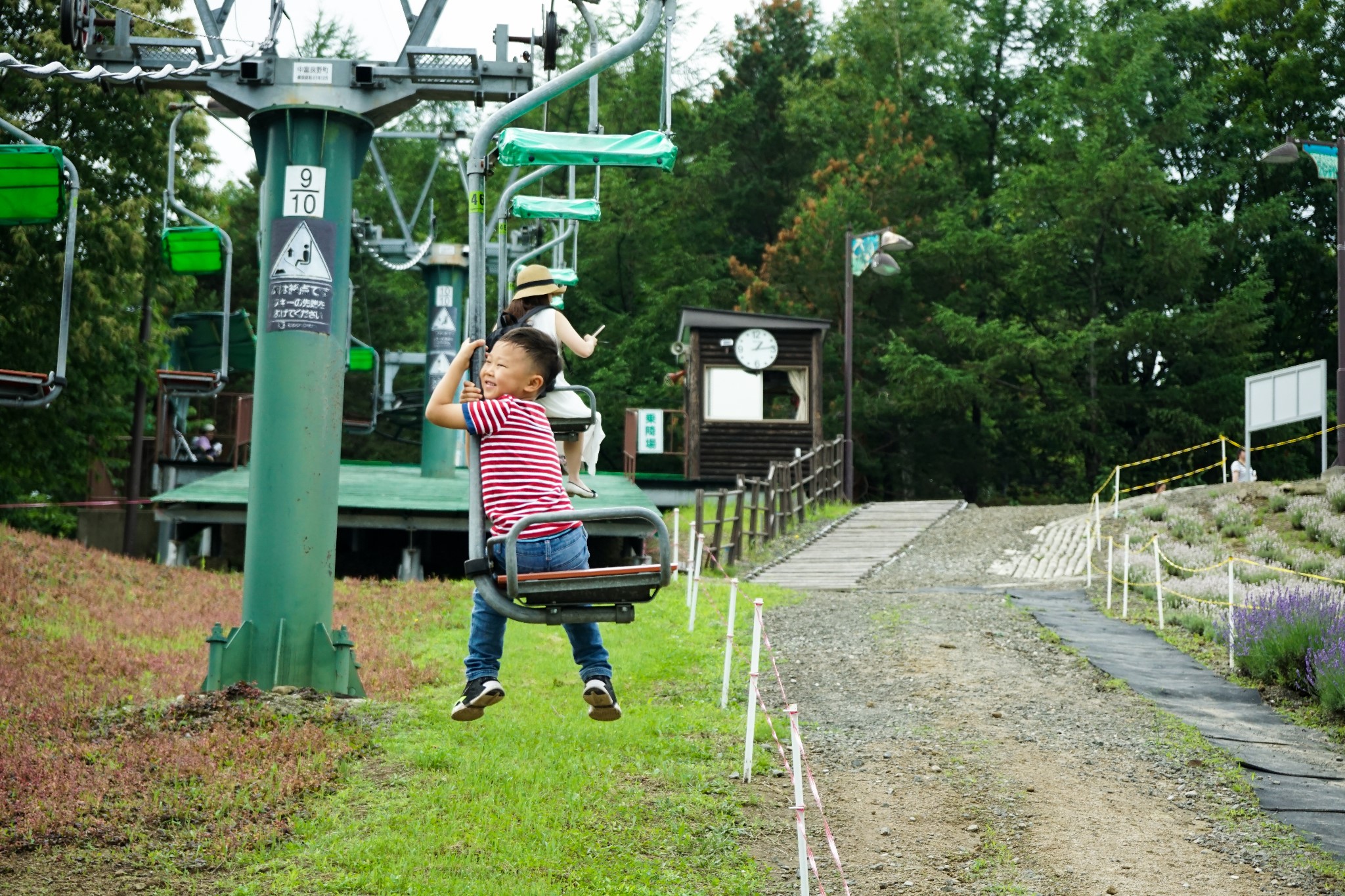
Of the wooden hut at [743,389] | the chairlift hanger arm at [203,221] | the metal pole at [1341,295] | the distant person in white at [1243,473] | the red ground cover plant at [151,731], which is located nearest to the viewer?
the red ground cover plant at [151,731]

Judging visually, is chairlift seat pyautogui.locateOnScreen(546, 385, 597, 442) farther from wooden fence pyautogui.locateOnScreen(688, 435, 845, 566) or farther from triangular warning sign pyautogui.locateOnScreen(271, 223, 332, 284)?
wooden fence pyautogui.locateOnScreen(688, 435, 845, 566)

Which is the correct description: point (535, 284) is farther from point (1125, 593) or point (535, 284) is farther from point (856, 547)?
point (856, 547)

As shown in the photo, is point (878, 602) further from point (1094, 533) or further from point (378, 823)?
point (378, 823)

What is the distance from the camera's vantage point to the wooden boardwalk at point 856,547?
20.6 m

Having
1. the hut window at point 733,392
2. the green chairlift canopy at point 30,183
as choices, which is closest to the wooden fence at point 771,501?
the hut window at point 733,392

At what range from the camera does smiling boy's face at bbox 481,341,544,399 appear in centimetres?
603

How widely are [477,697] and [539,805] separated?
7.02 feet

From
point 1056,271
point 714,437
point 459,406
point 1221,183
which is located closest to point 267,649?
point 459,406

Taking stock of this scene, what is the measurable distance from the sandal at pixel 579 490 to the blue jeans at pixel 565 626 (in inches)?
22.7

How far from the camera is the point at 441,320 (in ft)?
86.6

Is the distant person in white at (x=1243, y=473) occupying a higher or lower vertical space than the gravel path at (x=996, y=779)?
higher

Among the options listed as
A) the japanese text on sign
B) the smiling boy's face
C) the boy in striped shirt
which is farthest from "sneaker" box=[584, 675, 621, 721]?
the japanese text on sign

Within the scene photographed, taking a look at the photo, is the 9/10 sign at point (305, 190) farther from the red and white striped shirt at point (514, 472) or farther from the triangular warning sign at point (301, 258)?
the red and white striped shirt at point (514, 472)

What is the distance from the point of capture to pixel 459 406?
5945mm
